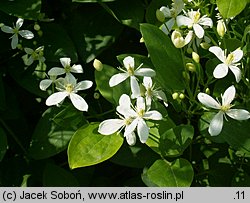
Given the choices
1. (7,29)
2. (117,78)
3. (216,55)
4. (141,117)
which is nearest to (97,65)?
(117,78)

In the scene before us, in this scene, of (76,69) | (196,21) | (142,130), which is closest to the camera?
(142,130)

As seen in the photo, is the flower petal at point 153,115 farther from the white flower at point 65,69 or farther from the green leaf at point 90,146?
the white flower at point 65,69

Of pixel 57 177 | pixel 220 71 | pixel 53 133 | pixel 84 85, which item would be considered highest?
pixel 220 71

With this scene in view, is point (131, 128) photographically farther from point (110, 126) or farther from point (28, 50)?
point (28, 50)

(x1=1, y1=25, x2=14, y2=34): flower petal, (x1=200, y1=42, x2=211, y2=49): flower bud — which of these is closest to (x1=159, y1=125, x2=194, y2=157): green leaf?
(x1=200, y1=42, x2=211, y2=49): flower bud

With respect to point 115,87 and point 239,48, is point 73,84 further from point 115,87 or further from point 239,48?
point 239,48

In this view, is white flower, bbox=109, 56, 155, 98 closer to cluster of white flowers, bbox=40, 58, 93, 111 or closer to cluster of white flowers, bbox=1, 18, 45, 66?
cluster of white flowers, bbox=40, 58, 93, 111

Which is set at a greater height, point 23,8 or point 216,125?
point 23,8
